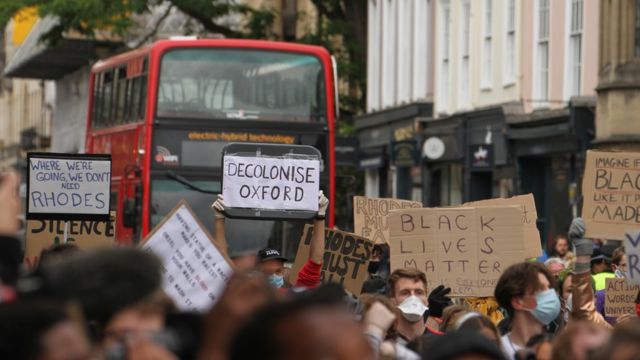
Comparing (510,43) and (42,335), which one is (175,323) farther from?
(510,43)

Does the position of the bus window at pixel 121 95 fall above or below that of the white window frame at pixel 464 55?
below

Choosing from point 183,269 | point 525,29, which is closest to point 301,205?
point 183,269

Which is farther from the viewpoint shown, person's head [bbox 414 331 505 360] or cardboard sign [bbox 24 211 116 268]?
cardboard sign [bbox 24 211 116 268]

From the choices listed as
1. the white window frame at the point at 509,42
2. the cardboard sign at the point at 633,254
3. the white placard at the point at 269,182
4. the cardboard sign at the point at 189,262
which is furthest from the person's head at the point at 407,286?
the white window frame at the point at 509,42

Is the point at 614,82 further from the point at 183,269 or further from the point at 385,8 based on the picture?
the point at 183,269

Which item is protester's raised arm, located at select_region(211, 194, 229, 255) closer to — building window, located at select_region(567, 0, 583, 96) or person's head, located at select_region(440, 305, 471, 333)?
person's head, located at select_region(440, 305, 471, 333)

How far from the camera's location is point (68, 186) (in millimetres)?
15211

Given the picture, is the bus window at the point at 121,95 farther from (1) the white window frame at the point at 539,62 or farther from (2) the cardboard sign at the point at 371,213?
(2) the cardboard sign at the point at 371,213

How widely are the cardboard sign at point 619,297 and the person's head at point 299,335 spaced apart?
27.9 ft

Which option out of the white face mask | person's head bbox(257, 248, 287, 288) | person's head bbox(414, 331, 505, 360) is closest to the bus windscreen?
person's head bbox(257, 248, 287, 288)

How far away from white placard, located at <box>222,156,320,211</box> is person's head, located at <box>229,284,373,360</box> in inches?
392

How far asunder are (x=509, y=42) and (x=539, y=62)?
188 cm

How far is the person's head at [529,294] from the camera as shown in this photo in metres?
8.54

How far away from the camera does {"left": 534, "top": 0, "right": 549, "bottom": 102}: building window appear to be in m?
29.9
